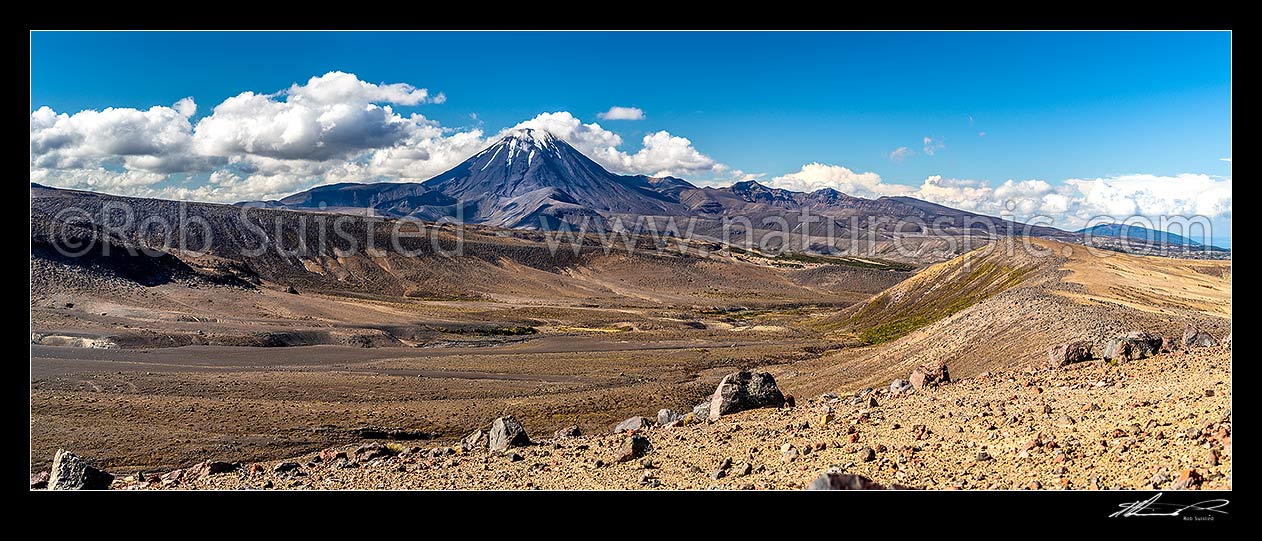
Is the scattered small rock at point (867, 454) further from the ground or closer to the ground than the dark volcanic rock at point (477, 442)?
further from the ground

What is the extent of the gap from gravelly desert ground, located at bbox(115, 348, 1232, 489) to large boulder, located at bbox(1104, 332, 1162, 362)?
408 mm

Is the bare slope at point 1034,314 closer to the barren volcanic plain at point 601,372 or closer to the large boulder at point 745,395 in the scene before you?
the barren volcanic plain at point 601,372

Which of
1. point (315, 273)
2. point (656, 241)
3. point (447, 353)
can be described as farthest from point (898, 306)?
point (656, 241)

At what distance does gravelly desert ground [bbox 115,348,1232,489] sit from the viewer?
923cm

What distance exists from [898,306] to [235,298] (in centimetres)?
6740

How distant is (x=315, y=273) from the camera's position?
11969 centimetres

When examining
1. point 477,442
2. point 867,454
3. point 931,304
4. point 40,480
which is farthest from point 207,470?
point 931,304

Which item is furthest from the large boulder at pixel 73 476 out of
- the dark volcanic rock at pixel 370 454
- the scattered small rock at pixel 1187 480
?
the scattered small rock at pixel 1187 480

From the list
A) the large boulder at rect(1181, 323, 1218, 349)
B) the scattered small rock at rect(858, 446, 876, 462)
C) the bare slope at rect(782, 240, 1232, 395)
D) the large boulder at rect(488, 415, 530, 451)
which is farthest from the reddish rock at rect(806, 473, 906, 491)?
the bare slope at rect(782, 240, 1232, 395)

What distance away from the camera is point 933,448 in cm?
1102

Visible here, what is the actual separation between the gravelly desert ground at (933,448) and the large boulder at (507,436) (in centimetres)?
33
